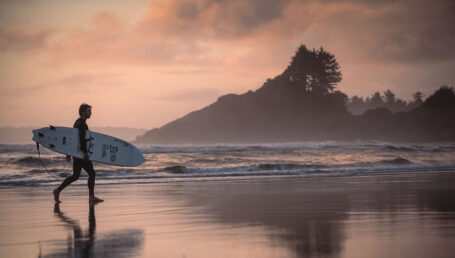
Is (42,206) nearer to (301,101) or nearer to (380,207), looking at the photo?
(380,207)

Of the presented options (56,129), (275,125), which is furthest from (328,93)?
(56,129)

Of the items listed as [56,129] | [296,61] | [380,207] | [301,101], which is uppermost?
[296,61]

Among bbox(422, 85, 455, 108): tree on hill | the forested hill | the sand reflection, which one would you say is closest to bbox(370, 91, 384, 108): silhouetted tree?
the forested hill

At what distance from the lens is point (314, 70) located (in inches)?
3671

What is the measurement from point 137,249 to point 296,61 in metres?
93.5

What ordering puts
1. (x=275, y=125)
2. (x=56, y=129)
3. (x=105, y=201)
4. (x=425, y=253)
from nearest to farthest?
(x=425, y=253)
(x=105, y=201)
(x=56, y=129)
(x=275, y=125)

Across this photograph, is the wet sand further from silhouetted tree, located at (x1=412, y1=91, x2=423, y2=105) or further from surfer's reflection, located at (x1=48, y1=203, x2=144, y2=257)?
silhouetted tree, located at (x1=412, y1=91, x2=423, y2=105)

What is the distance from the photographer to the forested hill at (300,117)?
79938 mm

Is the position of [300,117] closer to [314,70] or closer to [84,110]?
[314,70]

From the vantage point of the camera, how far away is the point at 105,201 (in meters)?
8.87

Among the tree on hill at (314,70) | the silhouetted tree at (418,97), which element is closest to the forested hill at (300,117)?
the tree on hill at (314,70)

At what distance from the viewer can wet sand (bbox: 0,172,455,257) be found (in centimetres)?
447

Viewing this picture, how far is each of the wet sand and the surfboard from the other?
1083mm

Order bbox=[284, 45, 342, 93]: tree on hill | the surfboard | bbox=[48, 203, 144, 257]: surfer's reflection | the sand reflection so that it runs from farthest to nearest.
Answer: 1. bbox=[284, 45, 342, 93]: tree on hill
2. the surfboard
3. the sand reflection
4. bbox=[48, 203, 144, 257]: surfer's reflection
